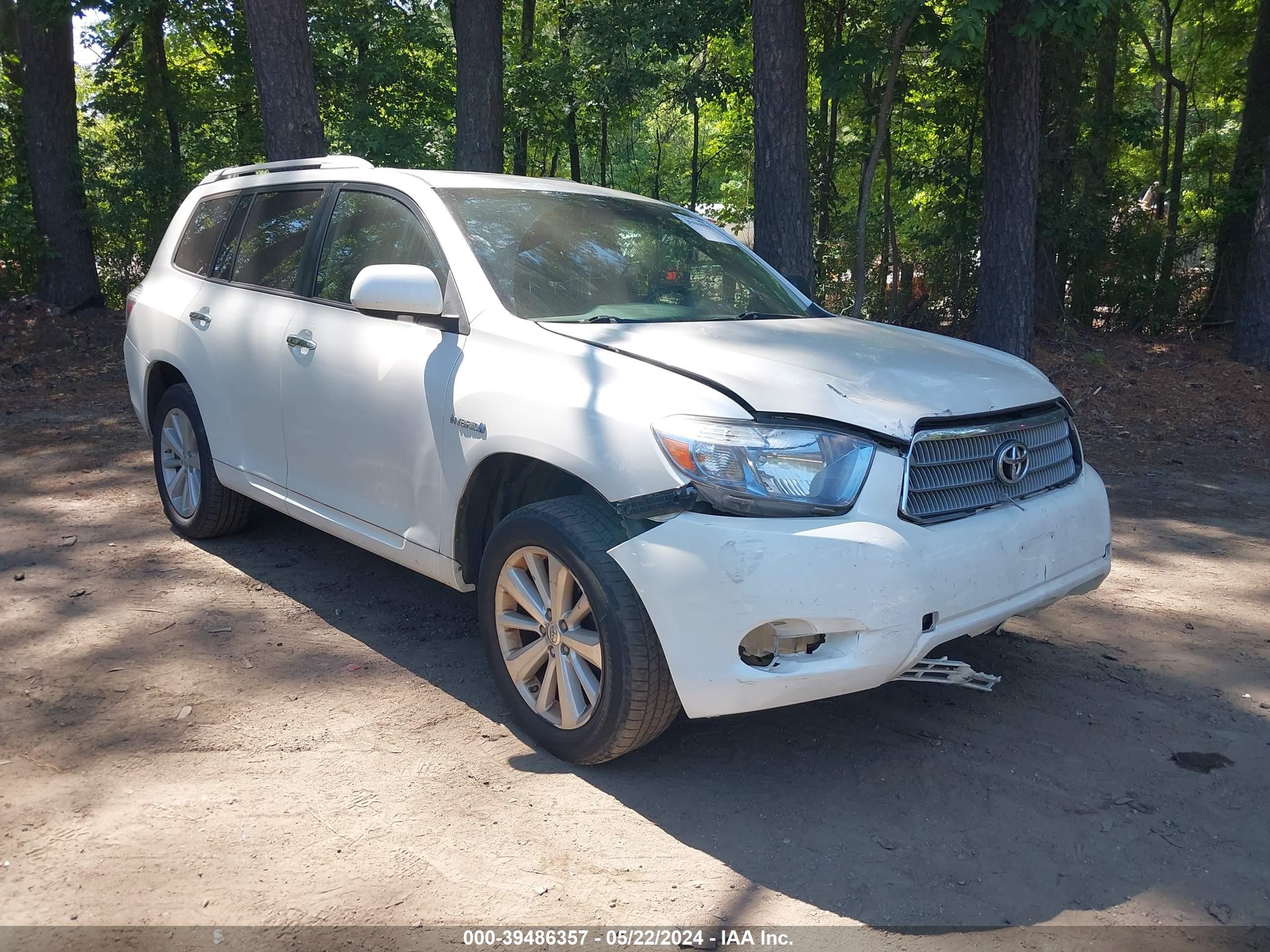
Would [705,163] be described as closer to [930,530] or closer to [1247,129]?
[1247,129]

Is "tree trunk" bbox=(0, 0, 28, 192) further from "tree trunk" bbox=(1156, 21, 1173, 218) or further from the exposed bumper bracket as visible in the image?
"tree trunk" bbox=(1156, 21, 1173, 218)

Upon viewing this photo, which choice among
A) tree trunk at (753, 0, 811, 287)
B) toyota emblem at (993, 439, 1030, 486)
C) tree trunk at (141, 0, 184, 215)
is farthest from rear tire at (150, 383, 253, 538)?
tree trunk at (141, 0, 184, 215)

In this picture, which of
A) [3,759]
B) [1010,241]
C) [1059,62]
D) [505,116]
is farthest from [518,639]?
[505,116]

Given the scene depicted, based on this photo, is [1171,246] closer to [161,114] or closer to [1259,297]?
[1259,297]

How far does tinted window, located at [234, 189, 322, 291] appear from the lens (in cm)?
497

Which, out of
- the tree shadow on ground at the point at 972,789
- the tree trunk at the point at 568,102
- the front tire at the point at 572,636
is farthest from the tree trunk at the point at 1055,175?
the front tire at the point at 572,636

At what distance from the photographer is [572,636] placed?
348 cm

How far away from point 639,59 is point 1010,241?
19.4ft

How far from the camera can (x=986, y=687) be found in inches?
146

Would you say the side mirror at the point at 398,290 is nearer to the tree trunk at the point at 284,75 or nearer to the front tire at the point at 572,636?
the front tire at the point at 572,636

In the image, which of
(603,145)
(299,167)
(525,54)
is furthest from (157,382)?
(603,145)

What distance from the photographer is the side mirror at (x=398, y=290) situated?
386 centimetres

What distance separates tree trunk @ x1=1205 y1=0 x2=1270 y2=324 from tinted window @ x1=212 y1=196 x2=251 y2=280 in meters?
11.7

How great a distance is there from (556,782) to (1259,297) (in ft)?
35.2
